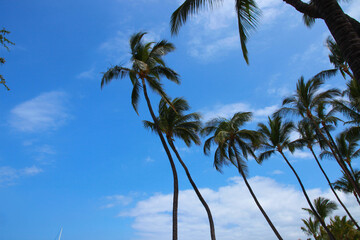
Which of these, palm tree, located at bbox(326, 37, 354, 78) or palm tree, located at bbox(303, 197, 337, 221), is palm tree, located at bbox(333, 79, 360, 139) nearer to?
palm tree, located at bbox(326, 37, 354, 78)

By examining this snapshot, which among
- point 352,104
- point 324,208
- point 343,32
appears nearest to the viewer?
point 343,32

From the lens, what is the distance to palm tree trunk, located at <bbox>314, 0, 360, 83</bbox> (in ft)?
10.6

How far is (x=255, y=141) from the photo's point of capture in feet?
62.8

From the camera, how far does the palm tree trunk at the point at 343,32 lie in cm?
322

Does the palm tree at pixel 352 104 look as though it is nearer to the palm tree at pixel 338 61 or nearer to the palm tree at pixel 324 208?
Result: the palm tree at pixel 338 61

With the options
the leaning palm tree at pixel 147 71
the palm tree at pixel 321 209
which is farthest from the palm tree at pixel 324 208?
the leaning palm tree at pixel 147 71

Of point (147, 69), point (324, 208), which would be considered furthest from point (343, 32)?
point (324, 208)

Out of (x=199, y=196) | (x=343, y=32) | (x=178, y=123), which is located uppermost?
(x=178, y=123)

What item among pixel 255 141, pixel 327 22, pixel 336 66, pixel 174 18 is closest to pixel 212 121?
pixel 255 141

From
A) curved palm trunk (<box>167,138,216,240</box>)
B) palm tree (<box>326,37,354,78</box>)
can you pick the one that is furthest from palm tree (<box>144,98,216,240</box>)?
palm tree (<box>326,37,354,78</box>)

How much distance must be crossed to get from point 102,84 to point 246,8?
35.5 ft

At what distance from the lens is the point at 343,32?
3.45 metres

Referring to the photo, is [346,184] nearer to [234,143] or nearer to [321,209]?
[321,209]

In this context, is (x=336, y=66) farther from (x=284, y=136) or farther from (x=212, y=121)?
(x=212, y=121)
